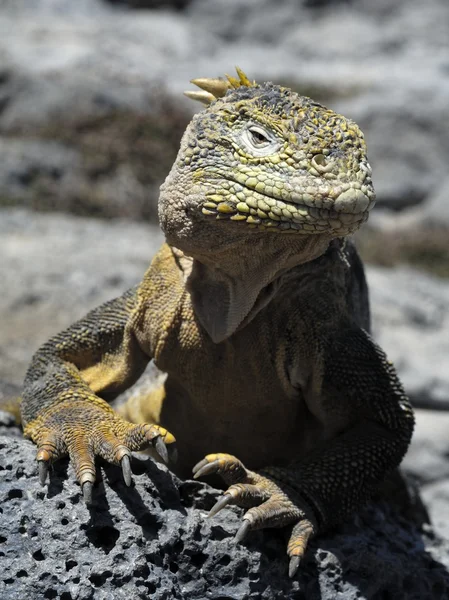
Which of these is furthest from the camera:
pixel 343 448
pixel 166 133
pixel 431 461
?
pixel 166 133

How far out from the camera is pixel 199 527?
476 centimetres

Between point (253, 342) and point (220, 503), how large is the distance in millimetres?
1140

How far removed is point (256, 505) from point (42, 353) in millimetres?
1840

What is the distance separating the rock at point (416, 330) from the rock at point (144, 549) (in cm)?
714

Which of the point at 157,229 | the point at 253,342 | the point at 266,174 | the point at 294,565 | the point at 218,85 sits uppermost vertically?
the point at 157,229

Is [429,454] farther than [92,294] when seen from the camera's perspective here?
No

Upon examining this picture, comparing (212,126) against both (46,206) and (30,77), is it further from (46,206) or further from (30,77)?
(30,77)

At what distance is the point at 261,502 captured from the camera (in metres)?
4.90

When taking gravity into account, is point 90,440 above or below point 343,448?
below

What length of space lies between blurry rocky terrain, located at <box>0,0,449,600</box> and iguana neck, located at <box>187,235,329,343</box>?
3.08 ft

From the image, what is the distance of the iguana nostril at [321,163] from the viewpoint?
4.37 meters

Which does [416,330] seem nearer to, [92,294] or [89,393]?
[92,294]

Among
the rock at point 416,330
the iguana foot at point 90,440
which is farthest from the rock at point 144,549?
the rock at point 416,330

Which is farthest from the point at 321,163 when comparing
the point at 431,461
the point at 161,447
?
the point at 431,461
